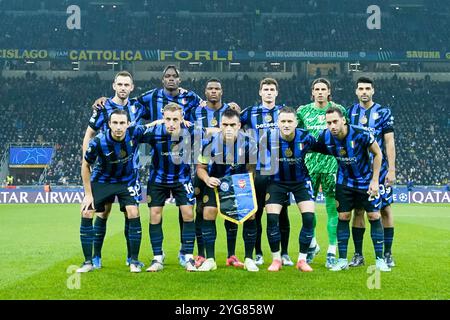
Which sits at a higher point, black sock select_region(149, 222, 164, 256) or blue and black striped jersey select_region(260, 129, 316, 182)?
blue and black striped jersey select_region(260, 129, 316, 182)

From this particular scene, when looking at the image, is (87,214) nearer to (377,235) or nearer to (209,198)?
(209,198)

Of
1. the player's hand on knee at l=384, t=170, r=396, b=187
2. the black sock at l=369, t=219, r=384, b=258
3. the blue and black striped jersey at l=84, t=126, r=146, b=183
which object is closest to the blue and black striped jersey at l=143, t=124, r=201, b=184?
the blue and black striped jersey at l=84, t=126, r=146, b=183

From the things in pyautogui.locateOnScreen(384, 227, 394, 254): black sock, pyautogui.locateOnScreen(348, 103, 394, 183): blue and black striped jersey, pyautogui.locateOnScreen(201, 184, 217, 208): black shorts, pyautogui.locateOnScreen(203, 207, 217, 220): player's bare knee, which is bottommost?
pyautogui.locateOnScreen(384, 227, 394, 254): black sock

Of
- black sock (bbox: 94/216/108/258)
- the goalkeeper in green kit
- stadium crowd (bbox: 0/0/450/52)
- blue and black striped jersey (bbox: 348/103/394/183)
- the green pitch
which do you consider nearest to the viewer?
the green pitch

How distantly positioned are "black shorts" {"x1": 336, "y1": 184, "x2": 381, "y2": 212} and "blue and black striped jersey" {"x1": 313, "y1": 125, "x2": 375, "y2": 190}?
6 centimetres

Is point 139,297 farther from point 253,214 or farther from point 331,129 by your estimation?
point 331,129

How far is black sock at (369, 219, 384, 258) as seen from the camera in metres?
7.78

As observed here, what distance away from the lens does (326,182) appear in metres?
8.75

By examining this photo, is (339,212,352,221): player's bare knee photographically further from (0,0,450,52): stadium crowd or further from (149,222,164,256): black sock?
(0,0,450,52): stadium crowd

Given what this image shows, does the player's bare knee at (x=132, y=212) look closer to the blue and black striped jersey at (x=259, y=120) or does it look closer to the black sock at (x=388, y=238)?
the blue and black striped jersey at (x=259, y=120)

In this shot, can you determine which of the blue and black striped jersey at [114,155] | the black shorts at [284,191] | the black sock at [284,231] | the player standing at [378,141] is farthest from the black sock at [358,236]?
the blue and black striped jersey at [114,155]

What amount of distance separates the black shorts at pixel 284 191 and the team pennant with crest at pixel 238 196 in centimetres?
21

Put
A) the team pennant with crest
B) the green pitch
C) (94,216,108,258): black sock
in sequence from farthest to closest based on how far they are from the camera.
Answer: (94,216,108,258): black sock
the team pennant with crest
the green pitch

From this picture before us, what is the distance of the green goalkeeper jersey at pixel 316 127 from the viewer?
343 inches
